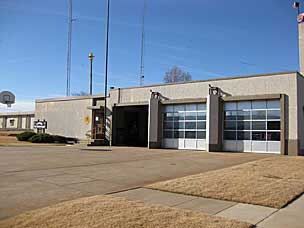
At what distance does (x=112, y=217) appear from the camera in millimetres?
5895

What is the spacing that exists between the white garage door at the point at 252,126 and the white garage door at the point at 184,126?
2.46 meters

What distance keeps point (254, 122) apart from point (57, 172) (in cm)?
1754

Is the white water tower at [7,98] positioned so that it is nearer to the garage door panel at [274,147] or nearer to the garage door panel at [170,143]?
the garage door panel at [170,143]

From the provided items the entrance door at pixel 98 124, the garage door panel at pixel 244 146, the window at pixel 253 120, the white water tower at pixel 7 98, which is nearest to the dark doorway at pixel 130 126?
the entrance door at pixel 98 124

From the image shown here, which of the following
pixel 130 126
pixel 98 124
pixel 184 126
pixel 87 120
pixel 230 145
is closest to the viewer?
pixel 230 145

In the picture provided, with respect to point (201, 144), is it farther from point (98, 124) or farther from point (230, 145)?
point (98, 124)

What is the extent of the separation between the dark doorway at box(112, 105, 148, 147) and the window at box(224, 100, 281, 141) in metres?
11.7

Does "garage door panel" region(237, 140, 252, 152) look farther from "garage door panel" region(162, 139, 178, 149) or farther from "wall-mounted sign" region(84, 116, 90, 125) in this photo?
"wall-mounted sign" region(84, 116, 90, 125)

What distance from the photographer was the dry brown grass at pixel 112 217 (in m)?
5.51

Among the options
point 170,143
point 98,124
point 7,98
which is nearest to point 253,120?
point 170,143

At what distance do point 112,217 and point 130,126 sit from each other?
108 feet

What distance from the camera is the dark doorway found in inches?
1435

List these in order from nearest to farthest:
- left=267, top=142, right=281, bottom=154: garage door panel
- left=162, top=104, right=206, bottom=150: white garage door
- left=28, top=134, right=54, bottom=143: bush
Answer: left=267, top=142, right=281, bottom=154: garage door panel < left=162, top=104, right=206, bottom=150: white garage door < left=28, top=134, right=54, bottom=143: bush

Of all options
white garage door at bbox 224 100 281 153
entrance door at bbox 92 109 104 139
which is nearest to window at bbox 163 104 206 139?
white garage door at bbox 224 100 281 153
